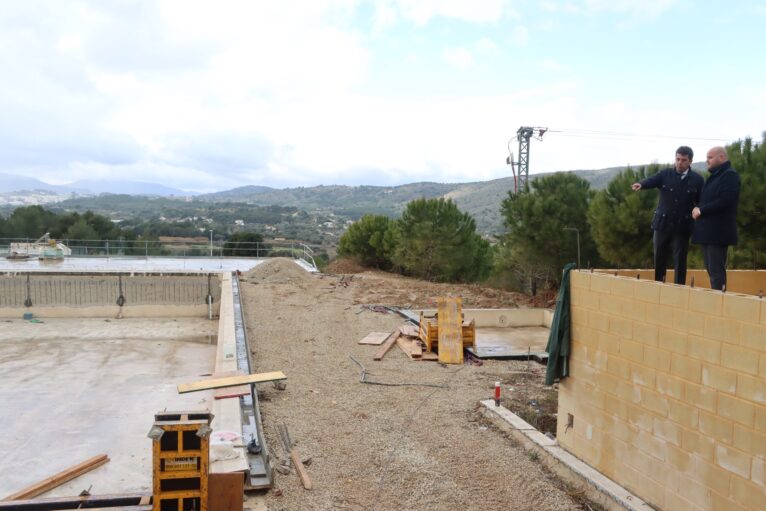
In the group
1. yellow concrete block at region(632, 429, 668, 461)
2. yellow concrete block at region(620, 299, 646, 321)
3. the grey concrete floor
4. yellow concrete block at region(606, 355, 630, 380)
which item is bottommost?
the grey concrete floor

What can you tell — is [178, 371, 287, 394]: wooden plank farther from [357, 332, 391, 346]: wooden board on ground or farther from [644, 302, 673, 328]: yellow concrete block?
[644, 302, 673, 328]: yellow concrete block

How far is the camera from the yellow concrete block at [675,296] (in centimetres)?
511

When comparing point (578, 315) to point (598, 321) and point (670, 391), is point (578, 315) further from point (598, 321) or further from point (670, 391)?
point (670, 391)

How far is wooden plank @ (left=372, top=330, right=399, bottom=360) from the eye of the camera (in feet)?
39.5

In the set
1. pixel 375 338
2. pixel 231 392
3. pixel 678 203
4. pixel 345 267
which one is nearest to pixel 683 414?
pixel 678 203

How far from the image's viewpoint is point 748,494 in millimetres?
4492

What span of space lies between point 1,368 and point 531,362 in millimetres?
12159

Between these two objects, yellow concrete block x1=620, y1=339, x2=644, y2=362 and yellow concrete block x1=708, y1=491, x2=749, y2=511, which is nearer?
yellow concrete block x1=708, y1=491, x2=749, y2=511

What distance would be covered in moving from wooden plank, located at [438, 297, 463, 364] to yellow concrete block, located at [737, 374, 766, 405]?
749 cm

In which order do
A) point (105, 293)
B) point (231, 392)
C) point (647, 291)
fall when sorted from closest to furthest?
point (647, 291)
point (231, 392)
point (105, 293)

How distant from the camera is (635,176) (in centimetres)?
1638

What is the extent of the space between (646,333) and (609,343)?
57cm

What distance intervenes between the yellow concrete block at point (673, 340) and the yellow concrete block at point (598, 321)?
80cm

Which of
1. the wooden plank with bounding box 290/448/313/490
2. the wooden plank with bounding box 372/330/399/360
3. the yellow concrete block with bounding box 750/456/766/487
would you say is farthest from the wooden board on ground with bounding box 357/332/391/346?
the yellow concrete block with bounding box 750/456/766/487
